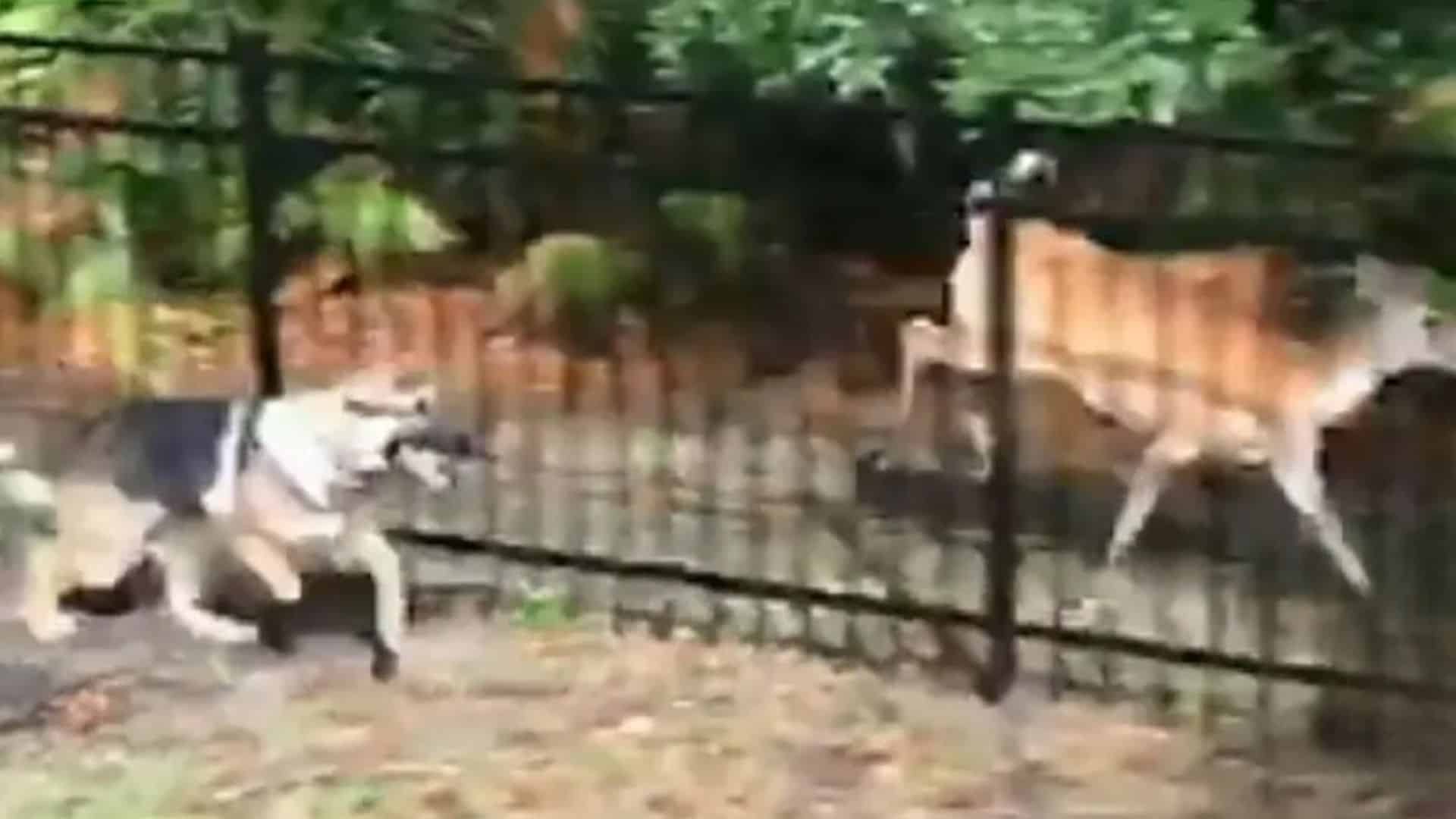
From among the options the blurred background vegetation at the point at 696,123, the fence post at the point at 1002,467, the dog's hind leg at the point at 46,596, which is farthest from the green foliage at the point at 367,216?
the fence post at the point at 1002,467

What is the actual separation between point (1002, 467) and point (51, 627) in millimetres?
904

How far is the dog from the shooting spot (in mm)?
2590

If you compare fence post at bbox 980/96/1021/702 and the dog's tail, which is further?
the dog's tail

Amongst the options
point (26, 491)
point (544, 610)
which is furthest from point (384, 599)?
point (26, 491)

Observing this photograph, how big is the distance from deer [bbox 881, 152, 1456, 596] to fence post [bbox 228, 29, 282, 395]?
697mm

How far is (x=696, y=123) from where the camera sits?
2723 millimetres

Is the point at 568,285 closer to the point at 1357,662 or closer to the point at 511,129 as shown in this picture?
the point at 511,129

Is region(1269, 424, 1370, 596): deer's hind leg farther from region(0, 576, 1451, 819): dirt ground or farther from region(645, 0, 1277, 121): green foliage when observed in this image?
region(645, 0, 1277, 121): green foliage

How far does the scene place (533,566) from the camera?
2.75 m

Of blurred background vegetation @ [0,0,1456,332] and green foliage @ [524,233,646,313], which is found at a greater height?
blurred background vegetation @ [0,0,1456,332]

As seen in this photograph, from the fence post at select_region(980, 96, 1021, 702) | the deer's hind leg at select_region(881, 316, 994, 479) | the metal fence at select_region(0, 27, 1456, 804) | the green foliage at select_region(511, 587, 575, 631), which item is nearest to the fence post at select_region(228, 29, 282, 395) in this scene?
the metal fence at select_region(0, 27, 1456, 804)

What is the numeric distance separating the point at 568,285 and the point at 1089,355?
0.72 m

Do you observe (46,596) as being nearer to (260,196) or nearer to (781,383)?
(260,196)

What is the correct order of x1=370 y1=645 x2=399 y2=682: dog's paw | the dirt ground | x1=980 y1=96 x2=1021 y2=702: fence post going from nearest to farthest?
the dirt ground → x1=980 y1=96 x2=1021 y2=702: fence post → x1=370 y1=645 x2=399 y2=682: dog's paw
